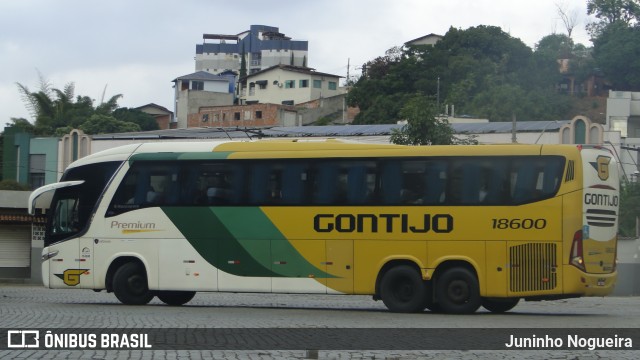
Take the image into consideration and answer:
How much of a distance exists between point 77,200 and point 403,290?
817cm

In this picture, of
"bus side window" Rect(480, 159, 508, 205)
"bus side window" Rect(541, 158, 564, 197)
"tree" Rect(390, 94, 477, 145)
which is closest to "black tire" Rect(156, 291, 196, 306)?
"bus side window" Rect(480, 159, 508, 205)

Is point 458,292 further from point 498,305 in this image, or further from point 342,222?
point 342,222

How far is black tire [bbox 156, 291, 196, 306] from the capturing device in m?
25.2

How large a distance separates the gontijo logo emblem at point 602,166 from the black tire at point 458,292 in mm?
3333

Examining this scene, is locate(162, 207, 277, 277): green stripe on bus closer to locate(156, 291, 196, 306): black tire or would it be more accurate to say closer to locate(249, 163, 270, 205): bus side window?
locate(249, 163, 270, 205): bus side window

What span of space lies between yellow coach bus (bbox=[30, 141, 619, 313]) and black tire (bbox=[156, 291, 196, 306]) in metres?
0.05

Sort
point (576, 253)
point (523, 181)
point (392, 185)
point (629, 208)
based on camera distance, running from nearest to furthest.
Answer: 1. point (576, 253)
2. point (523, 181)
3. point (392, 185)
4. point (629, 208)

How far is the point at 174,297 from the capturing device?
997 inches

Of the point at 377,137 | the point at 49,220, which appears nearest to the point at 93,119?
the point at 377,137

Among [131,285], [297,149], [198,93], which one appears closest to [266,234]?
[297,149]

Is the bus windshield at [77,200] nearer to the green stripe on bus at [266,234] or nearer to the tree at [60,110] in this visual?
the green stripe on bus at [266,234]

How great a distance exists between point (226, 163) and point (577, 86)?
8973cm

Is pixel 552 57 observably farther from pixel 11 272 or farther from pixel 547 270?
pixel 547 270

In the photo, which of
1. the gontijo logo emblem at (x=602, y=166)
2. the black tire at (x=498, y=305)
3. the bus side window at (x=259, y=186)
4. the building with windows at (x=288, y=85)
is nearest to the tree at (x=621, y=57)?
the building with windows at (x=288, y=85)
